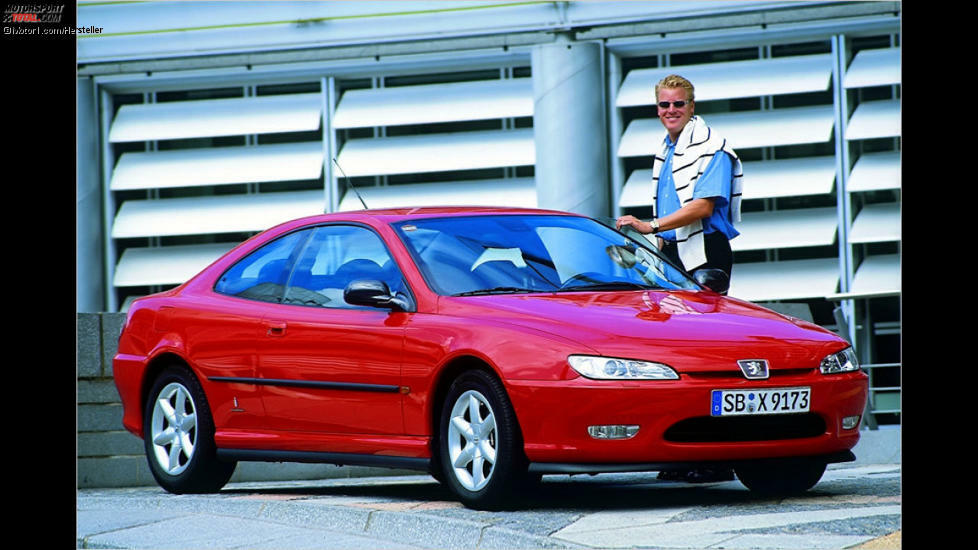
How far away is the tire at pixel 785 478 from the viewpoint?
788 cm

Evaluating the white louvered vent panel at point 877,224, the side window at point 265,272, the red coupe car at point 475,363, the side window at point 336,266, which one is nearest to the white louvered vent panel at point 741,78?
the white louvered vent panel at point 877,224

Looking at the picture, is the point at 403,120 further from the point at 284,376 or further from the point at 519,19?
the point at 284,376

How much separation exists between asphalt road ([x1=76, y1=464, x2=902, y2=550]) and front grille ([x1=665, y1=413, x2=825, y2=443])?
294 millimetres

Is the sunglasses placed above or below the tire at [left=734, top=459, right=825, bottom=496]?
above

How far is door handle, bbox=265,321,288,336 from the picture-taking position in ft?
29.2

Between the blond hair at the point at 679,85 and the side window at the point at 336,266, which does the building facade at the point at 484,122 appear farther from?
the side window at the point at 336,266

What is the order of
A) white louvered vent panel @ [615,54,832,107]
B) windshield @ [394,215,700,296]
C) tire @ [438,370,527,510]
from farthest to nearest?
white louvered vent panel @ [615,54,832,107] < windshield @ [394,215,700,296] < tire @ [438,370,527,510]

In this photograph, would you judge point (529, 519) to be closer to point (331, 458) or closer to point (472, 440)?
point (472, 440)

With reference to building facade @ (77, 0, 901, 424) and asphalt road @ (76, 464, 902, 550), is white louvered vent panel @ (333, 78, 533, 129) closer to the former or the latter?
building facade @ (77, 0, 901, 424)

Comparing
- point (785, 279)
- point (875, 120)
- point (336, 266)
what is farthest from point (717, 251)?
point (875, 120)

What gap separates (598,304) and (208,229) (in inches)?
318

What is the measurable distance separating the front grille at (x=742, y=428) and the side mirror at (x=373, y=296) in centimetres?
151

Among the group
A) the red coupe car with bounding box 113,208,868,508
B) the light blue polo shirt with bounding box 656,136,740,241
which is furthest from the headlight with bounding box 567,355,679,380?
the light blue polo shirt with bounding box 656,136,740,241

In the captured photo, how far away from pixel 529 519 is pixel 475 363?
85cm
